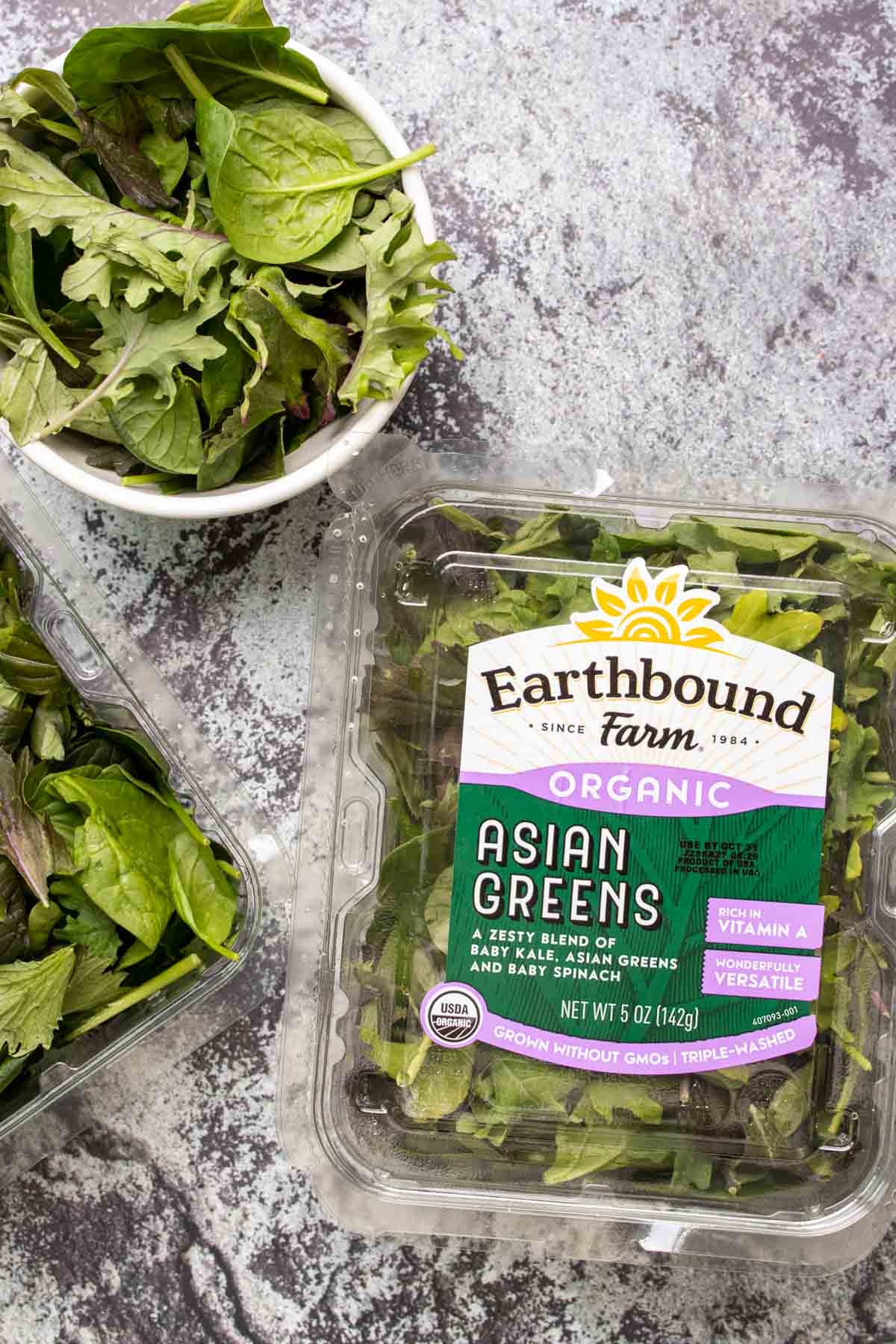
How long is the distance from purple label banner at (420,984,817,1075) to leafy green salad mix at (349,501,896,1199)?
15 millimetres

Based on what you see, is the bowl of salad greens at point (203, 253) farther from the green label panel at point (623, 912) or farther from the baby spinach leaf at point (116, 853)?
the green label panel at point (623, 912)

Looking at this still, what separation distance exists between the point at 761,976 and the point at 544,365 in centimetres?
57

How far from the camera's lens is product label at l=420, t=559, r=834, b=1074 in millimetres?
889

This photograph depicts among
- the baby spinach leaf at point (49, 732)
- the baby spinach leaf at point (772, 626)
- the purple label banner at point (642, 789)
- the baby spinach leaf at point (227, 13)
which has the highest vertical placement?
the baby spinach leaf at point (227, 13)

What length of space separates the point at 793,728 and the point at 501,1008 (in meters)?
0.31

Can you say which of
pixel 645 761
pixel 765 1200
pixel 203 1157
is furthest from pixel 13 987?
pixel 765 1200

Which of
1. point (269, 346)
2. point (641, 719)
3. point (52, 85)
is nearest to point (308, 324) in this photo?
point (269, 346)

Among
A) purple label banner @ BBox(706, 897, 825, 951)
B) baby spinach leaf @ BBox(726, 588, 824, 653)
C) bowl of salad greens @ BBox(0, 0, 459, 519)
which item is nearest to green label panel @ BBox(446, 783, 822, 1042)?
purple label banner @ BBox(706, 897, 825, 951)

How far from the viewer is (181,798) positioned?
105 centimetres

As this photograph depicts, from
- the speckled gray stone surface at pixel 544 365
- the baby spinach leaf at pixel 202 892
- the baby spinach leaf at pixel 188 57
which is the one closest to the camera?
the baby spinach leaf at pixel 188 57

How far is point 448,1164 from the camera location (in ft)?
3.14

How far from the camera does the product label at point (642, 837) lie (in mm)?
889

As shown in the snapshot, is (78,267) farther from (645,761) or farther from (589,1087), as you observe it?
(589,1087)

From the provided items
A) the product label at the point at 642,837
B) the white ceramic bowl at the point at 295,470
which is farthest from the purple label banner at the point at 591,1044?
the white ceramic bowl at the point at 295,470
